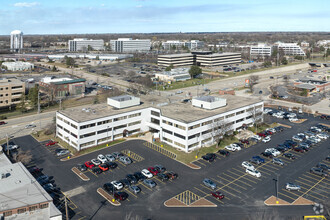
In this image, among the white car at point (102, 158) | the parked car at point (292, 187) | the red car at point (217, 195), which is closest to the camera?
the red car at point (217, 195)

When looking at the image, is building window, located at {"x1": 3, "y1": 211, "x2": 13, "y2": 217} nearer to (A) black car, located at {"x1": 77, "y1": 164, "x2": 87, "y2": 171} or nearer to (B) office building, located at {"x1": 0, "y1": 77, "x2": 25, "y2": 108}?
(A) black car, located at {"x1": 77, "y1": 164, "x2": 87, "y2": 171}

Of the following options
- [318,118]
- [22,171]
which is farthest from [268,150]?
[22,171]

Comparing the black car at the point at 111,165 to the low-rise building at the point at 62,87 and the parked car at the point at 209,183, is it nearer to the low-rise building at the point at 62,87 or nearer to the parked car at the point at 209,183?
the parked car at the point at 209,183

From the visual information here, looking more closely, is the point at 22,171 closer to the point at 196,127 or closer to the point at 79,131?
the point at 79,131

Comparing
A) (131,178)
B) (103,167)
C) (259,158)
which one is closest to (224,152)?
(259,158)

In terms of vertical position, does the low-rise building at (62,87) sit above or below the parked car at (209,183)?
above

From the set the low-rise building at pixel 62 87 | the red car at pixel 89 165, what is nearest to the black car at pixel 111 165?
the red car at pixel 89 165
